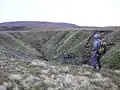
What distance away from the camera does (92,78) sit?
53.9ft

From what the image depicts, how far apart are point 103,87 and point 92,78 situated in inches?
51.2

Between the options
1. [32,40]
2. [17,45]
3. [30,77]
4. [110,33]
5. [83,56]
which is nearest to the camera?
[30,77]

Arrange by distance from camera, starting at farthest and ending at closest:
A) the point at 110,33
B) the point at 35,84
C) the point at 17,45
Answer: the point at 17,45 < the point at 110,33 < the point at 35,84

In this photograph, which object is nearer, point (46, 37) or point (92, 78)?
point (92, 78)

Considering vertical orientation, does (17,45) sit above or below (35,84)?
below

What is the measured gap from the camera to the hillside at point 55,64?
540 inches

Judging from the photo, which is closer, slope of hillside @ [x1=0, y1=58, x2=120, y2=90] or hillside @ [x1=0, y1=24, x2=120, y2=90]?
slope of hillside @ [x1=0, y1=58, x2=120, y2=90]

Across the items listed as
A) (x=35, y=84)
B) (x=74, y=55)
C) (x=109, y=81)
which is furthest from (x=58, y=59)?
(x=35, y=84)

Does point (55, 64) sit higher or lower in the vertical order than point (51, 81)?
lower

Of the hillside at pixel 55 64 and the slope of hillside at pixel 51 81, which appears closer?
the slope of hillside at pixel 51 81

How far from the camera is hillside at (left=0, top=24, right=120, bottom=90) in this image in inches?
540

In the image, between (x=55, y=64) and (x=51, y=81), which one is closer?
A: (x=51, y=81)

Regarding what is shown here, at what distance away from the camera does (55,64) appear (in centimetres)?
2352

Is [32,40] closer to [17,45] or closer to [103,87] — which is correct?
[17,45]
